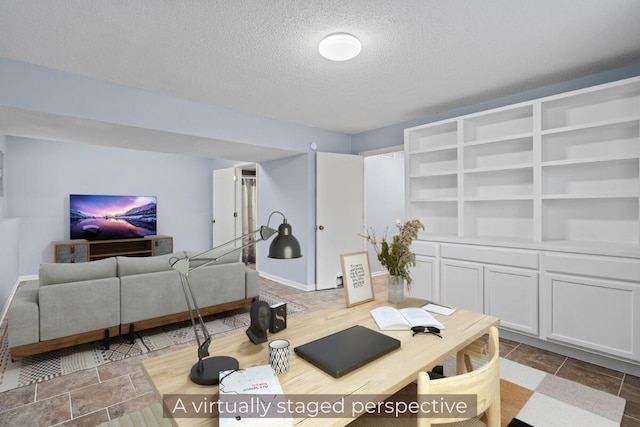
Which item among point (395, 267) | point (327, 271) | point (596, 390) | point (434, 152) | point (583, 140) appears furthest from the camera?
point (327, 271)

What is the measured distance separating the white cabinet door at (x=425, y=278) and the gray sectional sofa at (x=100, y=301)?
6.96 ft

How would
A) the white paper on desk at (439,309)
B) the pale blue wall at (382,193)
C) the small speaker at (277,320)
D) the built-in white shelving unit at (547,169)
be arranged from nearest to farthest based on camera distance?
the small speaker at (277,320)
the white paper on desk at (439,309)
the built-in white shelving unit at (547,169)
the pale blue wall at (382,193)

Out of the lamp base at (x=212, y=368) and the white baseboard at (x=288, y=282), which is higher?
the lamp base at (x=212, y=368)

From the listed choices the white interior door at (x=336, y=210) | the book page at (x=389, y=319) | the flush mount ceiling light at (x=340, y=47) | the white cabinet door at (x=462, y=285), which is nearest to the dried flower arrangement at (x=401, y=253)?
the book page at (x=389, y=319)

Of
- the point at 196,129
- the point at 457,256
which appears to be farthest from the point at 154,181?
the point at 457,256

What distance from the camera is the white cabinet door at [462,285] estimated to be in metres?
3.17

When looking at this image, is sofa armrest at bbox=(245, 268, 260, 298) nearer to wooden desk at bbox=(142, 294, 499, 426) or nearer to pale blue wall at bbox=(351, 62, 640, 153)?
wooden desk at bbox=(142, 294, 499, 426)

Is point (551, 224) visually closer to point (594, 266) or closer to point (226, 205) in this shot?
point (594, 266)

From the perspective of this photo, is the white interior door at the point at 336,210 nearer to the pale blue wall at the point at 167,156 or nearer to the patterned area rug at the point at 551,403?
the pale blue wall at the point at 167,156

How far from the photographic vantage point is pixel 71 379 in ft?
7.63

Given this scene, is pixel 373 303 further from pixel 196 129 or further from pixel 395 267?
pixel 196 129

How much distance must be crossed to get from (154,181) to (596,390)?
7105mm

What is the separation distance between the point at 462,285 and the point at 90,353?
343 centimetres

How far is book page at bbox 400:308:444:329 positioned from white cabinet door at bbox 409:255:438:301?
6.46ft
